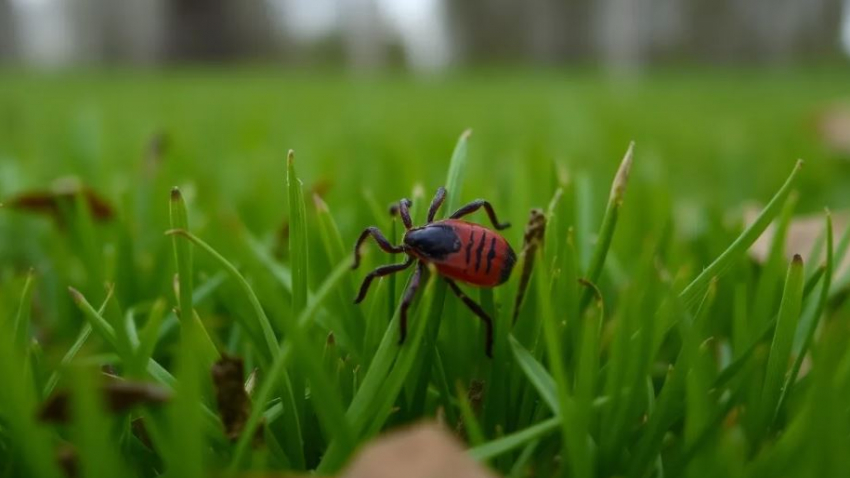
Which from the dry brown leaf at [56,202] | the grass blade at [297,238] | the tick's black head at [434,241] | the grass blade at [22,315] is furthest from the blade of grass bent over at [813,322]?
the dry brown leaf at [56,202]

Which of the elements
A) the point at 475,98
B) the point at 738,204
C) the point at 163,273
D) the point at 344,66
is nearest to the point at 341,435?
the point at 163,273

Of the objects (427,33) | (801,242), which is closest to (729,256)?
(801,242)

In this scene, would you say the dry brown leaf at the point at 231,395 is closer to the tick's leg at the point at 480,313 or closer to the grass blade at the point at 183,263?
the grass blade at the point at 183,263

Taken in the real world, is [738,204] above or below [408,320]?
below

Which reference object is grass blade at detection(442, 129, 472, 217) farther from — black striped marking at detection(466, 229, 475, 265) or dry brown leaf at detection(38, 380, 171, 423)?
dry brown leaf at detection(38, 380, 171, 423)

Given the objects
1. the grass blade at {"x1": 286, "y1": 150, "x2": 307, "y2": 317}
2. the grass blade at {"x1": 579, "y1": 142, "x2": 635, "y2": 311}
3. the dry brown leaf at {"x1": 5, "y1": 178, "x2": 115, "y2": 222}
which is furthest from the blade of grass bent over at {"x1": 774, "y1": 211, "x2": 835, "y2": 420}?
the dry brown leaf at {"x1": 5, "y1": 178, "x2": 115, "y2": 222}

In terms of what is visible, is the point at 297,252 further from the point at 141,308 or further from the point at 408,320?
the point at 141,308
